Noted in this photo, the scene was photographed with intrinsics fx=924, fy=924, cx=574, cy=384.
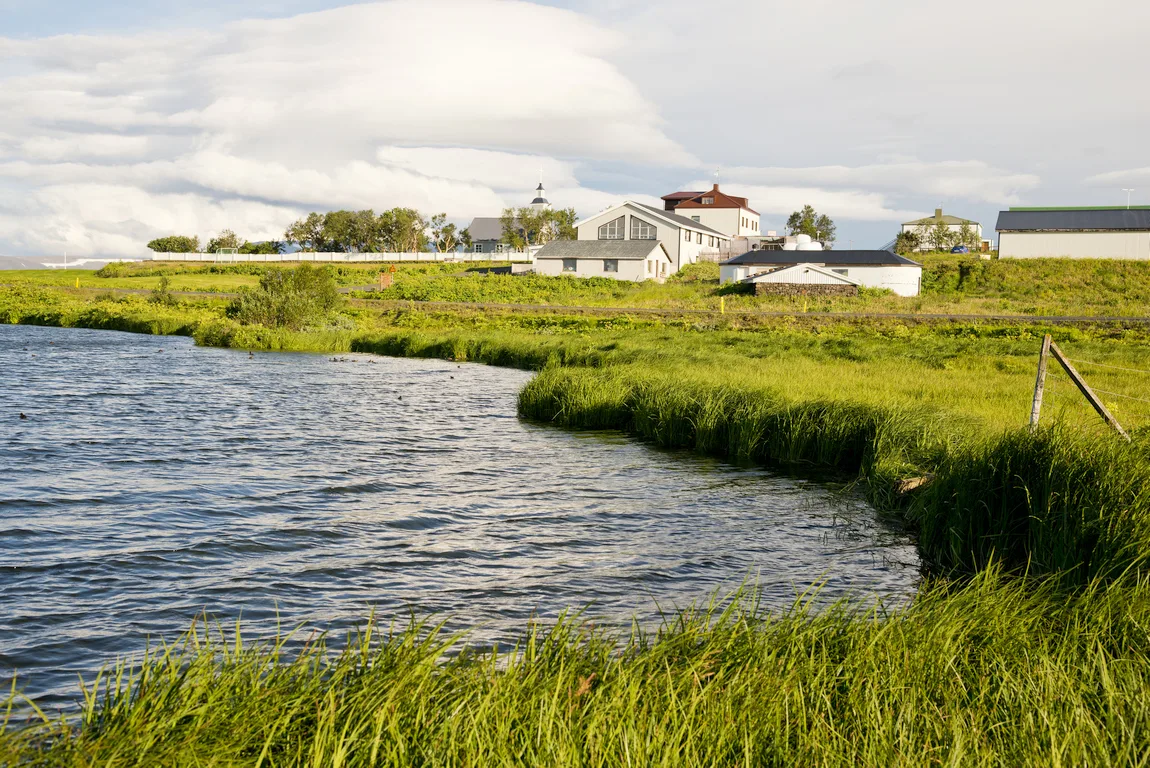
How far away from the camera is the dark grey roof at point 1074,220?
81625mm

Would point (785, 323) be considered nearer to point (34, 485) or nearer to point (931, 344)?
point (931, 344)

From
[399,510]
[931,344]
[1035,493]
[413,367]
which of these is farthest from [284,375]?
[1035,493]

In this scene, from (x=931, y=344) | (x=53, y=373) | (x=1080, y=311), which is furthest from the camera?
(x=1080, y=311)

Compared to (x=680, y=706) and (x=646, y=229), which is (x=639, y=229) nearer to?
(x=646, y=229)

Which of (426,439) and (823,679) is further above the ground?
(823,679)

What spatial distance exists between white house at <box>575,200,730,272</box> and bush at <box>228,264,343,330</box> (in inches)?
2041

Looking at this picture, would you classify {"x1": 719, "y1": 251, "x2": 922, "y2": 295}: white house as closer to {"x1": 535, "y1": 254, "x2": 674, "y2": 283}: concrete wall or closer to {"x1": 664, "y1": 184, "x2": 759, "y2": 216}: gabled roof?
{"x1": 535, "y1": 254, "x2": 674, "y2": 283}: concrete wall

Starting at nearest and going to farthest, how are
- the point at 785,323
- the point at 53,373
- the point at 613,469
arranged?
the point at 613,469, the point at 53,373, the point at 785,323

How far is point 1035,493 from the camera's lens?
10516 millimetres

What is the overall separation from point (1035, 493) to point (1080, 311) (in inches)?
2018

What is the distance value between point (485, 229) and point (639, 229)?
63.4 metres

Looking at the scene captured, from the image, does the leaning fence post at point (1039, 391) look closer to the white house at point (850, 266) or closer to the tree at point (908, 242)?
the white house at point (850, 266)

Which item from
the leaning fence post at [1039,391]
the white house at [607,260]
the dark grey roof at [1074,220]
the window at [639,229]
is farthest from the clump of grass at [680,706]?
the window at [639,229]

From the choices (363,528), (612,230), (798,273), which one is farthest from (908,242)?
(363,528)
